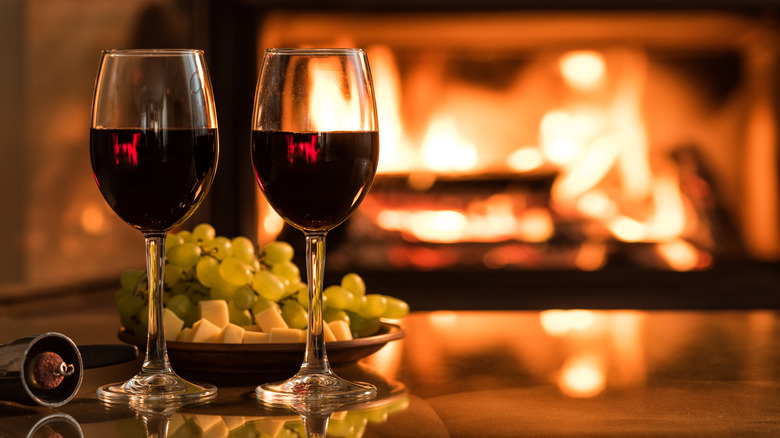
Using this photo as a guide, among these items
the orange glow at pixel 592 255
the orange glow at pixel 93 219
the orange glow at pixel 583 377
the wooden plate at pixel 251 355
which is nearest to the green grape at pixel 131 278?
the wooden plate at pixel 251 355

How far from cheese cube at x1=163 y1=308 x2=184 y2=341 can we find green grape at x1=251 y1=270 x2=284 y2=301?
2.5 inches

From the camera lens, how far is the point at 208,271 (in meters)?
0.82

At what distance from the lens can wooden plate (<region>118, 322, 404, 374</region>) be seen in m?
0.73

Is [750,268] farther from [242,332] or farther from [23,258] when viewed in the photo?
[242,332]

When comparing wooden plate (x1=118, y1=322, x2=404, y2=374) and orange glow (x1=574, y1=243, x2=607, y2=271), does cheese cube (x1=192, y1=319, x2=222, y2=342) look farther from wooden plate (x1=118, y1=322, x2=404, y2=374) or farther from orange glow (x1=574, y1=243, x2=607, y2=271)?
orange glow (x1=574, y1=243, x2=607, y2=271)

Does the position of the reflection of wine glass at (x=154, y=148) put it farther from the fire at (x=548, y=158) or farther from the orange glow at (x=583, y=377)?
the fire at (x=548, y=158)

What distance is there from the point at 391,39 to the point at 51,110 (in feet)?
2.69

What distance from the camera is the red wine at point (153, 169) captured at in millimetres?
683

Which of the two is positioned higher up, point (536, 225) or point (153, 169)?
point (153, 169)

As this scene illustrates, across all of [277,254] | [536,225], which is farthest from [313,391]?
[536,225]

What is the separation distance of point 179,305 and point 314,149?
0.64 feet

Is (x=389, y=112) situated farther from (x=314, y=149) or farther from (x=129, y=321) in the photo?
(x=314, y=149)

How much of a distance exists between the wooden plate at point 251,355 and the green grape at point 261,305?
55 millimetres

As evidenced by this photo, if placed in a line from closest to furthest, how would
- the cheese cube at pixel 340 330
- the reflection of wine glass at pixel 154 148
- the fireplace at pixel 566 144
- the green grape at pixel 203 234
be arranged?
the reflection of wine glass at pixel 154 148 → the cheese cube at pixel 340 330 → the green grape at pixel 203 234 → the fireplace at pixel 566 144
